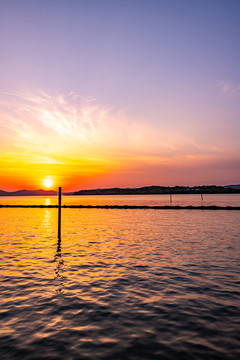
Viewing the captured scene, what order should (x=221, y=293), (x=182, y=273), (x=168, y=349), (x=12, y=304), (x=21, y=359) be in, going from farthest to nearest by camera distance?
(x=182, y=273) < (x=221, y=293) < (x=12, y=304) < (x=168, y=349) < (x=21, y=359)

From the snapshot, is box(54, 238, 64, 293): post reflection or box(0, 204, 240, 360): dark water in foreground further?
box(54, 238, 64, 293): post reflection

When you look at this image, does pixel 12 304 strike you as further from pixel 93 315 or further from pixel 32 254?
pixel 32 254

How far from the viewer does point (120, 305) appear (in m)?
9.79

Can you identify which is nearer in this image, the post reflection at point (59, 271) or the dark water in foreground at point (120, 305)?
the dark water in foreground at point (120, 305)

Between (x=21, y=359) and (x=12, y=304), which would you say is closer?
(x=21, y=359)

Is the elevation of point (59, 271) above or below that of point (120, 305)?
above

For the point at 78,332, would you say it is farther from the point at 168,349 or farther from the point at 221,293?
the point at 221,293

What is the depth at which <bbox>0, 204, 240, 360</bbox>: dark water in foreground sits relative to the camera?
6.99 meters

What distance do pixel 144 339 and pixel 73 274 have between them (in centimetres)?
724

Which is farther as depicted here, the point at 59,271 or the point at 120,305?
the point at 59,271

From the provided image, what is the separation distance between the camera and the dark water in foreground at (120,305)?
22.9 feet

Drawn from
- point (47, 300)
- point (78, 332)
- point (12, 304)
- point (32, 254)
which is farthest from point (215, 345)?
point (32, 254)

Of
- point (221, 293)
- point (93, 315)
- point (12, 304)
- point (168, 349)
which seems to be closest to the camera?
point (168, 349)

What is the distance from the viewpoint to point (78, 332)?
25.5ft
